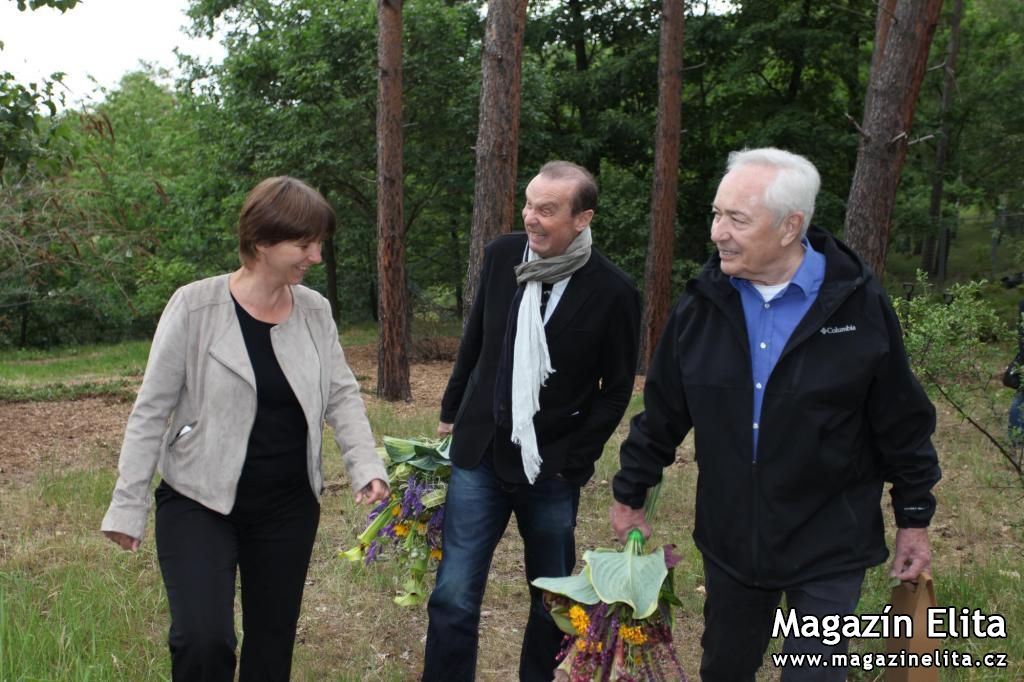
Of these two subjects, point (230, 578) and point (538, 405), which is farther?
point (538, 405)

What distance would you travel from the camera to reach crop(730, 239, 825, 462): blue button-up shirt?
10.2ft

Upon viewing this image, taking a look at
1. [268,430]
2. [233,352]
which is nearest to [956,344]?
[268,430]

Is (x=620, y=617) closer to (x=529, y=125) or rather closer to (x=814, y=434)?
(x=814, y=434)

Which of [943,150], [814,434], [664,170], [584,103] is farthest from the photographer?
[943,150]

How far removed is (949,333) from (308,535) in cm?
420

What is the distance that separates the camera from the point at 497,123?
10.5m

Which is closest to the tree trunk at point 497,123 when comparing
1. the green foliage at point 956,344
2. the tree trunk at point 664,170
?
the green foliage at point 956,344

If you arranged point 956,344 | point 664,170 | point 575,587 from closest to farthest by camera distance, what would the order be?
point 575,587 < point 956,344 < point 664,170

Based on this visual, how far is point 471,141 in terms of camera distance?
2347cm

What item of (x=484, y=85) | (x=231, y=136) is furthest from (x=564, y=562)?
(x=231, y=136)

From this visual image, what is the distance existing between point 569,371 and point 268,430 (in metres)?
1.24

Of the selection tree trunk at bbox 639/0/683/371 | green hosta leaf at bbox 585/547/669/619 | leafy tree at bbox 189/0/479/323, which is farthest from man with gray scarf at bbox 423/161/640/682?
leafy tree at bbox 189/0/479/323

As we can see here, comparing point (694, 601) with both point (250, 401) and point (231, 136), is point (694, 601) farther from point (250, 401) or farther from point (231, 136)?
point (231, 136)

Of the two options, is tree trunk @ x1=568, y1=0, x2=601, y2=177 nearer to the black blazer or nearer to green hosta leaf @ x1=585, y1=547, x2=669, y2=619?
the black blazer
